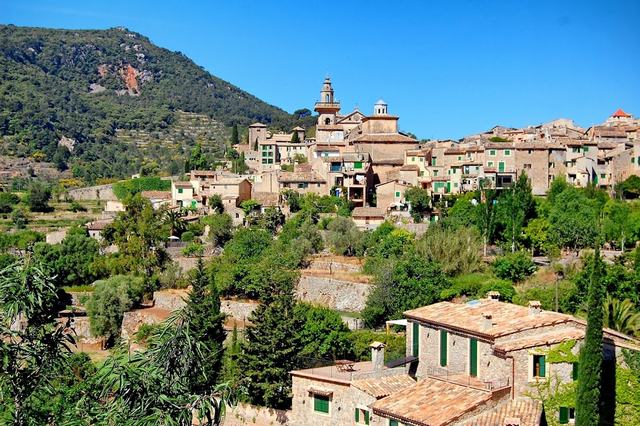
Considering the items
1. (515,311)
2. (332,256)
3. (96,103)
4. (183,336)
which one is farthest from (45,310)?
(96,103)

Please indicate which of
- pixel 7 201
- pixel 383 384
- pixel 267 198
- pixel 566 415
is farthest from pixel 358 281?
pixel 7 201

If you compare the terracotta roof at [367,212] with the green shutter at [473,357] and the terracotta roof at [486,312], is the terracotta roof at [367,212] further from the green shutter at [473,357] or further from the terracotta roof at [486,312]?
the green shutter at [473,357]

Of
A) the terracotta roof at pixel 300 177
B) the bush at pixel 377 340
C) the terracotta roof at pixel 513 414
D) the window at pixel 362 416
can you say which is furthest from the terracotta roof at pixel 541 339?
the terracotta roof at pixel 300 177

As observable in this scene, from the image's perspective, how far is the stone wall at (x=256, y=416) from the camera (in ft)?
79.8

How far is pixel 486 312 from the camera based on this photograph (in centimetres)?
2297

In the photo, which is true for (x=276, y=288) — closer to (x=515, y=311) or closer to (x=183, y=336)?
(x=515, y=311)

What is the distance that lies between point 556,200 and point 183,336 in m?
30.4

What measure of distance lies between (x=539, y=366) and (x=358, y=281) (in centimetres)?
1838

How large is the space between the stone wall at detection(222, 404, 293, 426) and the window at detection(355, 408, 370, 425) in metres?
2.82

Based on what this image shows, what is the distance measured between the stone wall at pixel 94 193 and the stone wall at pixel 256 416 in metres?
46.2

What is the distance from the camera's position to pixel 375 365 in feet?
75.7

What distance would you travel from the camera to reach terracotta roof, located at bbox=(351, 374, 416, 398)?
21656 mm

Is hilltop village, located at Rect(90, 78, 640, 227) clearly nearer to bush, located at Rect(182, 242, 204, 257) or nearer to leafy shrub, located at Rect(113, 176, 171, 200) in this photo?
bush, located at Rect(182, 242, 204, 257)

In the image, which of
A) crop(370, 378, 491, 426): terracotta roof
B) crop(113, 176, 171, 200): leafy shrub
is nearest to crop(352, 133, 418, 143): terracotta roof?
crop(113, 176, 171, 200): leafy shrub
